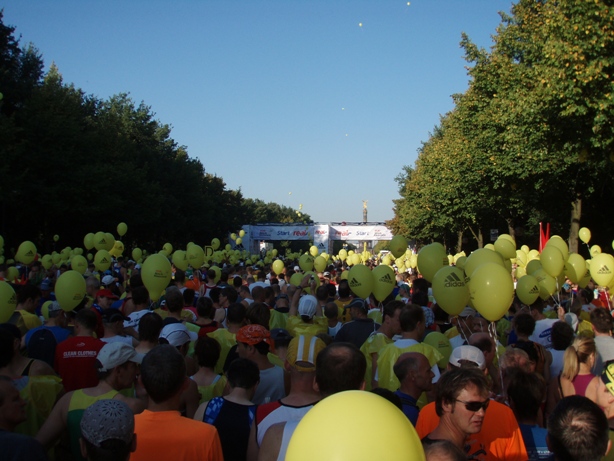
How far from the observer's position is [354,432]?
1715mm

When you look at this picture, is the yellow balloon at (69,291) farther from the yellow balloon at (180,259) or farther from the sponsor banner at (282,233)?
the sponsor banner at (282,233)

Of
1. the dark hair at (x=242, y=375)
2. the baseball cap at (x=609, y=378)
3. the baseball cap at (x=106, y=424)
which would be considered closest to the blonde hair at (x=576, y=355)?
the baseball cap at (x=609, y=378)

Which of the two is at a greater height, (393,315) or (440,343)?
(393,315)

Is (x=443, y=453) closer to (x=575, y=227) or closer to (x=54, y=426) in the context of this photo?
(x=54, y=426)

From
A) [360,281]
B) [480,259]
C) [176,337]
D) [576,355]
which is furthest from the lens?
[360,281]

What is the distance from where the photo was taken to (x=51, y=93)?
102 feet

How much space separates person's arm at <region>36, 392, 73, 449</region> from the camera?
11.8 feet

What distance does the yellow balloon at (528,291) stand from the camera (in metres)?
8.19

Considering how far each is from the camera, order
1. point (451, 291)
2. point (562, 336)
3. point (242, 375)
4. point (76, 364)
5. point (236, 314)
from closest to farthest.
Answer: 1. point (242, 375)
2. point (76, 364)
3. point (562, 336)
4. point (236, 314)
5. point (451, 291)

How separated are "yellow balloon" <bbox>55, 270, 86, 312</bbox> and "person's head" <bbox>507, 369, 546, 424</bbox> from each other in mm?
5039

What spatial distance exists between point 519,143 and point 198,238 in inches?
1581

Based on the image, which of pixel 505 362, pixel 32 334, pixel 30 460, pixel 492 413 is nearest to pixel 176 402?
pixel 30 460

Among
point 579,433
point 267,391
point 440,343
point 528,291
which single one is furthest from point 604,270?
point 579,433

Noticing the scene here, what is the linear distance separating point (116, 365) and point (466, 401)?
2.23 meters
